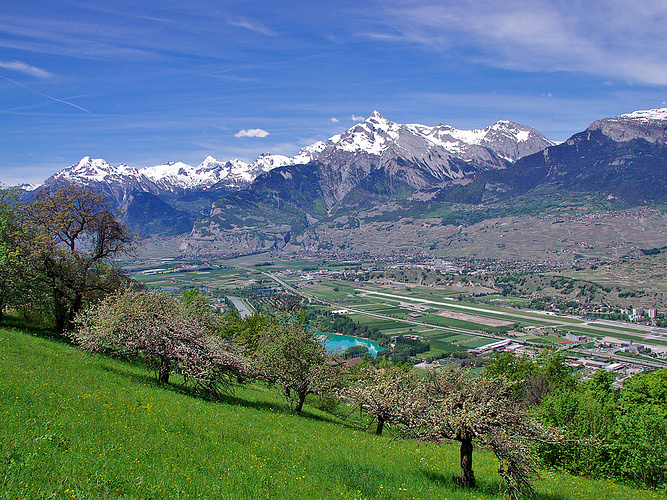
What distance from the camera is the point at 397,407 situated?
12.9m

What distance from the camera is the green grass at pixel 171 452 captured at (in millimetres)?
8157

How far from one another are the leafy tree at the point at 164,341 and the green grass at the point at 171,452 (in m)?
1.26

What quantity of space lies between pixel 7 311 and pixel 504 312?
4904 inches

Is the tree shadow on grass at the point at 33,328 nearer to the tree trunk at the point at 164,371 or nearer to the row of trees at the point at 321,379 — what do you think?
the row of trees at the point at 321,379

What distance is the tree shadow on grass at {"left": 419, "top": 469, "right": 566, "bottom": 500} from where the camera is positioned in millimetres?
12719

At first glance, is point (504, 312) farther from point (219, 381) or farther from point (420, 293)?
point (219, 381)

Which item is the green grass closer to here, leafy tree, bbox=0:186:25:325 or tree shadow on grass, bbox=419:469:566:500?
tree shadow on grass, bbox=419:469:566:500

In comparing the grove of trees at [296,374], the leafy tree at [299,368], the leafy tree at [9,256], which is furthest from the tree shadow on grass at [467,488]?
the leafy tree at [9,256]

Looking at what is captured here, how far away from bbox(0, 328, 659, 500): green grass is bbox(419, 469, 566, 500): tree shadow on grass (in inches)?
3.1

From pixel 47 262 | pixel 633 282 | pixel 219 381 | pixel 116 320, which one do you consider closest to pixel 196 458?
pixel 219 381

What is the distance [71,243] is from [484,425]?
30537mm

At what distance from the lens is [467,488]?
12727mm

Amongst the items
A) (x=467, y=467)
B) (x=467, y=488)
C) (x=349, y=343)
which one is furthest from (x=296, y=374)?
(x=349, y=343)

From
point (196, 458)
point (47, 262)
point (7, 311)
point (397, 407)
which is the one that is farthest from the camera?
point (7, 311)
